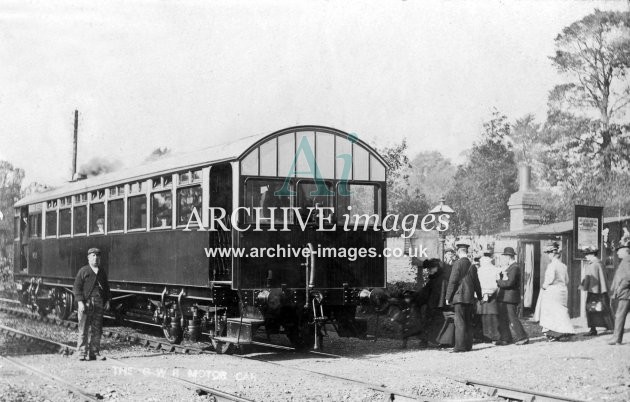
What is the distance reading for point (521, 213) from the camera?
15859 millimetres

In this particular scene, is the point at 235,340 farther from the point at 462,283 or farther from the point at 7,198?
the point at 7,198

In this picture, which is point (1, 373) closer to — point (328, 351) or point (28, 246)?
point (328, 351)

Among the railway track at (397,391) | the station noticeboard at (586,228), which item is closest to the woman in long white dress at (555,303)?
the station noticeboard at (586,228)

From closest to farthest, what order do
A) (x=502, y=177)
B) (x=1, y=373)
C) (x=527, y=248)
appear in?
(x=1, y=373)
(x=527, y=248)
(x=502, y=177)

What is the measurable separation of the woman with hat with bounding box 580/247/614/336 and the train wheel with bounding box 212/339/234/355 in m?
6.13

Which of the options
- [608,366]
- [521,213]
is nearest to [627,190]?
[521,213]

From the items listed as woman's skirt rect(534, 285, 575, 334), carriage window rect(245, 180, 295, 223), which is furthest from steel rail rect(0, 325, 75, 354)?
woman's skirt rect(534, 285, 575, 334)

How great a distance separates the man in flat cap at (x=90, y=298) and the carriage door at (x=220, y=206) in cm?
162

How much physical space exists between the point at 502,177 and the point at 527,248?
12.7m

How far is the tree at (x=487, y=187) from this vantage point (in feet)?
83.4

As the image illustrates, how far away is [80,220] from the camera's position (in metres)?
14.8

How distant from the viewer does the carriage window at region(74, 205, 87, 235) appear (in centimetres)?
1452

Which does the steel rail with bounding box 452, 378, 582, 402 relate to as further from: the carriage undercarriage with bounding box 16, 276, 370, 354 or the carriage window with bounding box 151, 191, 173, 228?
the carriage window with bounding box 151, 191, 173, 228

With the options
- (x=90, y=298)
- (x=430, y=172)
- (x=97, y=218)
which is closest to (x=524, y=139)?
(x=97, y=218)
